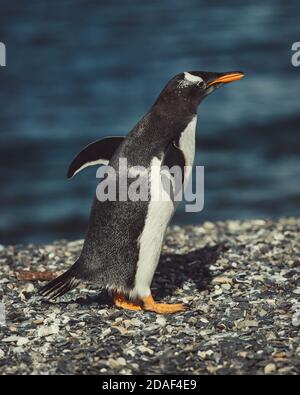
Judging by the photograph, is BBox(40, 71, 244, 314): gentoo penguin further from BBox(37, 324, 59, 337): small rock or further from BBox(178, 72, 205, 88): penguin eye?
BBox(37, 324, 59, 337): small rock

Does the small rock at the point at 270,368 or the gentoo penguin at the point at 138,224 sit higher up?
the gentoo penguin at the point at 138,224

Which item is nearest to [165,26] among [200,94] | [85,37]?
[85,37]

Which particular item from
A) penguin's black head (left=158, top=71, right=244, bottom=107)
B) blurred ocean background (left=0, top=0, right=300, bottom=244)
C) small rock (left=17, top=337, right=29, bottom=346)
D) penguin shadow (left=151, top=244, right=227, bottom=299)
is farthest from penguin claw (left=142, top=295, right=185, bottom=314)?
blurred ocean background (left=0, top=0, right=300, bottom=244)

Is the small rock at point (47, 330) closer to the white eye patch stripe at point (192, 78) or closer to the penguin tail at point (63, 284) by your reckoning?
the penguin tail at point (63, 284)

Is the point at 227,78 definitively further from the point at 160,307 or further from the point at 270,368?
the point at 270,368

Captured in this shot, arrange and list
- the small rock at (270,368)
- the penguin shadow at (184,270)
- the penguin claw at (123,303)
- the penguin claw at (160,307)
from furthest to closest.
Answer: the penguin shadow at (184,270) → the penguin claw at (123,303) → the penguin claw at (160,307) → the small rock at (270,368)

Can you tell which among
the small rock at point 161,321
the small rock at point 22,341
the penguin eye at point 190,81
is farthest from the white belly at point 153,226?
the small rock at point 22,341

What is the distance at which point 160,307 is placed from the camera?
566 centimetres

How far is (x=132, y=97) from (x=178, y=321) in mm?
10113

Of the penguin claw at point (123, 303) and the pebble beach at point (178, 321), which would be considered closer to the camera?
the pebble beach at point (178, 321)

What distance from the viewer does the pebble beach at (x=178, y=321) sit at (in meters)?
4.96

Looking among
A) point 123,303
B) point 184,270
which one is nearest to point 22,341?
point 123,303

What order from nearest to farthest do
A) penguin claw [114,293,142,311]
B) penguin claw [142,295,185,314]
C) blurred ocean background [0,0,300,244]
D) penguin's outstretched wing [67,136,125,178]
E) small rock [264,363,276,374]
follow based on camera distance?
small rock [264,363,276,374] → penguin claw [142,295,185,314] → penguin claw [114,293,142,311] → penguin's outstretched wing [67,136,125,178] → blurred ocean background [0,0,300,244]

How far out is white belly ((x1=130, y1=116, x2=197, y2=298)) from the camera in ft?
18.3
